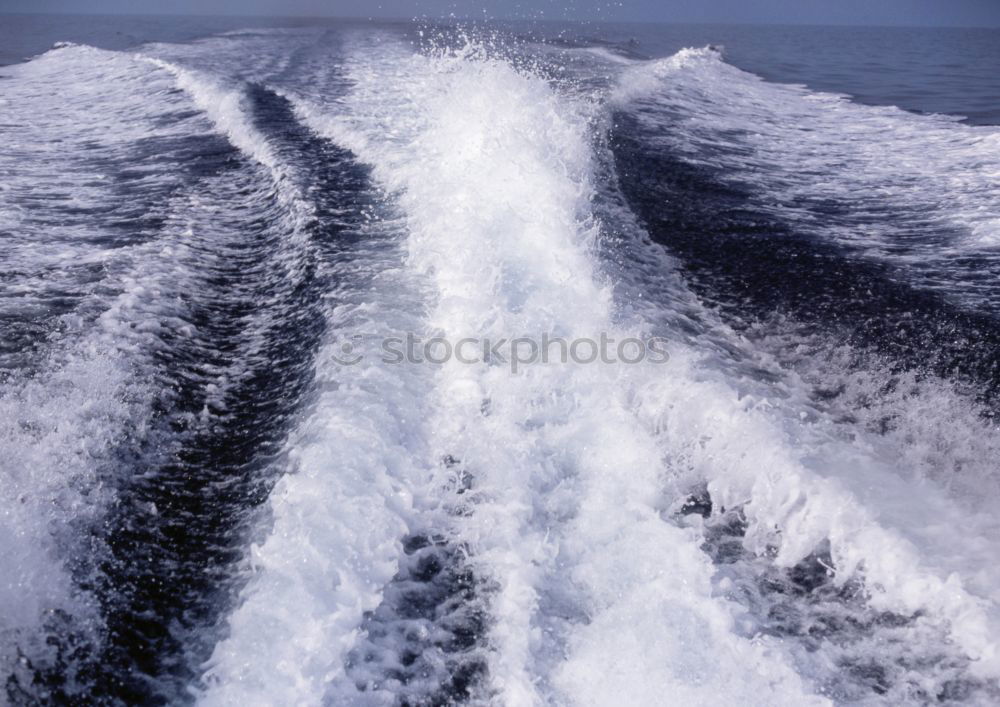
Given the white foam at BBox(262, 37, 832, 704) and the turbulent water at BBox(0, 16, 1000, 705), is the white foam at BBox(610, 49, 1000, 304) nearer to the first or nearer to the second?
the turbulent water at BBox(0, 16, 1000, 705)

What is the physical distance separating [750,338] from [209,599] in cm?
446

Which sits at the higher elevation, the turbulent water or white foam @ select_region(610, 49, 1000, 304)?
white foam @ select_region(610, 49, 1000, 304)

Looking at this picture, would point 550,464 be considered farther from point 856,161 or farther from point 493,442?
point 856,161

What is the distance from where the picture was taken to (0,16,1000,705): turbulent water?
2.96 metres

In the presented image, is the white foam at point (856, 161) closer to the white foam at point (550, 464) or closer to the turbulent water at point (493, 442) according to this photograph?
the turbulent water at point (493, 442)

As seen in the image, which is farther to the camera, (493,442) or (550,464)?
(493,442)

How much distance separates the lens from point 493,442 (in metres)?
4.26

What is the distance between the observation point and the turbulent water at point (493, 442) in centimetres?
296

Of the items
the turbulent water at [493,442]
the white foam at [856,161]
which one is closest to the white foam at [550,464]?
the turbulent water at [493,442]

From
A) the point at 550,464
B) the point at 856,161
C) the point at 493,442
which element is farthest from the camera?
the point at 856,161

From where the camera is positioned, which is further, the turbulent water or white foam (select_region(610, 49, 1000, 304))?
white foam (select_region(610, 49, 1000, 304))

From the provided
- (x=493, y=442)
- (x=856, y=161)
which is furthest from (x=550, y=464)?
(x=856, y=161)

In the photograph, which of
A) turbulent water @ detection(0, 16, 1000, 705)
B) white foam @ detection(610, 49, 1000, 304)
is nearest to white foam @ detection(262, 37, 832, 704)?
turbulent water @ detection(0, 16, 1000, 705)

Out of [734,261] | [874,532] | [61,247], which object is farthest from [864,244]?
[61,247]
